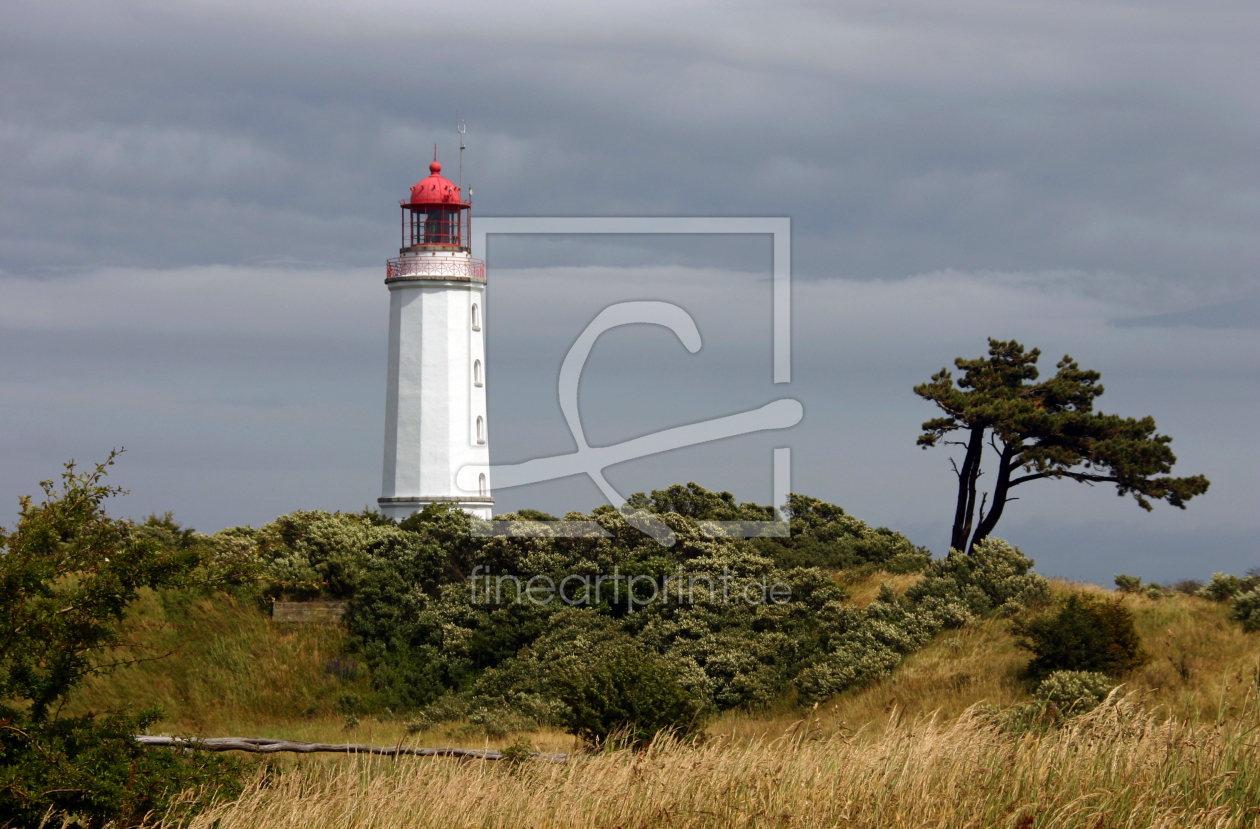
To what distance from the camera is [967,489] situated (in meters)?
25.8

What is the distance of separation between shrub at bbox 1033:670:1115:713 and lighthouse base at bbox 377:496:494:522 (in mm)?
17853

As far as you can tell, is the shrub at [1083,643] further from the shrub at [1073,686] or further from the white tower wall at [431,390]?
the white tower wall at [431,390]

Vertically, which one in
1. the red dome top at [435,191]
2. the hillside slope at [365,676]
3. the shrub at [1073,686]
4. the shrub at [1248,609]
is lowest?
the hillside slope at [365,676]

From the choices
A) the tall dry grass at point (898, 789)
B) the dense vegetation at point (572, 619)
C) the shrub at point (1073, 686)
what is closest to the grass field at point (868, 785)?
the tall dry grass at point (898, 789)

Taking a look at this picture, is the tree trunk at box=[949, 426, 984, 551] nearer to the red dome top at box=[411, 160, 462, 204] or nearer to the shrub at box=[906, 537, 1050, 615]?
the shrub at box=[906, 537, 1050, 615]

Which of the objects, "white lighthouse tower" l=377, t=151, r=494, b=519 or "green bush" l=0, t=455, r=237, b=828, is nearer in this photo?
"green bush" l=0, t=455, r=237, b=828

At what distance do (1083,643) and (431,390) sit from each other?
1908 cm

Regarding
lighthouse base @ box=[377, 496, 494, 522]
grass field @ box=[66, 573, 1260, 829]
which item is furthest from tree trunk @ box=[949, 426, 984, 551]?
grass field @ box=[66, 573, 1260, 829]

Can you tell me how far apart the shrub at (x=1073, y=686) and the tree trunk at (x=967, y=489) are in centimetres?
982

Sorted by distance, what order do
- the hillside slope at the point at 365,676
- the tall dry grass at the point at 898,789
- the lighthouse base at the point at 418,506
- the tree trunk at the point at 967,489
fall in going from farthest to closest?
1. the lighthouse base at the point at 418,506
2. the tree trunk at the point at 967,489
3. the hillside slope at the point at 365,676
4. the tall dry grass at the point at 898,789

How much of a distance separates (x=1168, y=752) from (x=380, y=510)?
2660cm

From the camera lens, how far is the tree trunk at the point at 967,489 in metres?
25.8

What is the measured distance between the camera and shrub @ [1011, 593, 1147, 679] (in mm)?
16953

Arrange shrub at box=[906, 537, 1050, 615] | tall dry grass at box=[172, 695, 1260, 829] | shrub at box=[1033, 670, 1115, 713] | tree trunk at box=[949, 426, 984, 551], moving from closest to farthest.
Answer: tall dry grass at box=[172, 695, 1260, 829]
shrub at box=[1033, 670, 1115, 713]
shrub at box=[906, 537, 1050, 615]
tree trunk at box=[949, 426, 984, 551]
